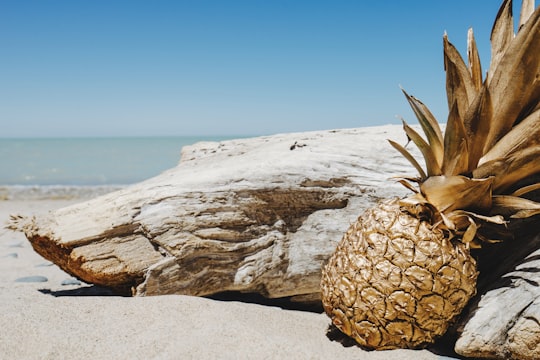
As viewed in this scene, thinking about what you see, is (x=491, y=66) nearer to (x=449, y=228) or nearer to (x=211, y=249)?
(x=449, y=228)

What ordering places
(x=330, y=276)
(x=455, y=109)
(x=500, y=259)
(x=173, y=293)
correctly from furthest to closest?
(x=173, y=293) < (x=500, y=259) < (x=330, y=276) < (x=455, y=109)

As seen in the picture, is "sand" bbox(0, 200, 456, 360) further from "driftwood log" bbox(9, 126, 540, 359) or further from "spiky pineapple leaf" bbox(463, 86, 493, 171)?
"spiky pineapple leaf" bbox(463, 86, 493, 171)

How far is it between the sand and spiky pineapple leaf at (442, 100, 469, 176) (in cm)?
106

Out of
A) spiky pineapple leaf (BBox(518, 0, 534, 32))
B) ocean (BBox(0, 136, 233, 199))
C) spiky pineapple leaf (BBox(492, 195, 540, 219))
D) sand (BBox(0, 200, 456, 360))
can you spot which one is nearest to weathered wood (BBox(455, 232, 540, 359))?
sand (BBox(0, 200, 456, 360))

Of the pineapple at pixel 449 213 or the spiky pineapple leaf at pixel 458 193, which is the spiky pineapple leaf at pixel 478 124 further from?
the spiky pineapple leaf at pixel 458 193

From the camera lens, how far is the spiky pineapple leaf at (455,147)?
2322 mm

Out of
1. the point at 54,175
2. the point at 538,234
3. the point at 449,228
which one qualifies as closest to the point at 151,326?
the point at 449,228

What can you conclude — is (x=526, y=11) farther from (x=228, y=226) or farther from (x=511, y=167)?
(x=228, y=226)

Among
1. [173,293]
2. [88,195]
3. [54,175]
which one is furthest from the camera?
[54,175]

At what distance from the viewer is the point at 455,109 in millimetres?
2287

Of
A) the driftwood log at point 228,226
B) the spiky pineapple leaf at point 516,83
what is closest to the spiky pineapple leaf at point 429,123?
the spiky pineapple leaf at point 516,83

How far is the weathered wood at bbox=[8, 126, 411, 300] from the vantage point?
3074mm

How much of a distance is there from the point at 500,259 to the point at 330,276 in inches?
45.7

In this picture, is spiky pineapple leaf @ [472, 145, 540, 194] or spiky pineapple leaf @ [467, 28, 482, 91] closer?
spiky pineapple leaf @ [472, 145, 540, 194]
